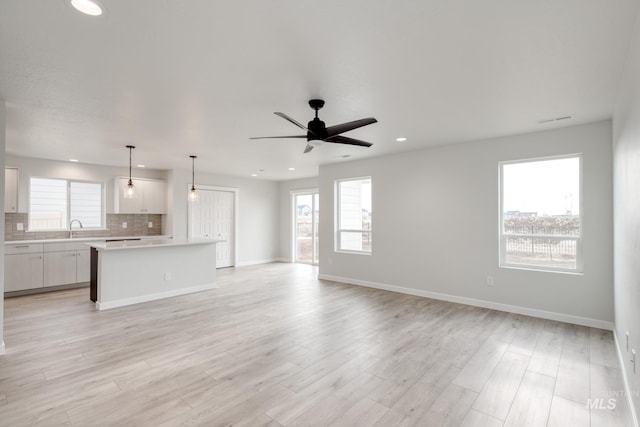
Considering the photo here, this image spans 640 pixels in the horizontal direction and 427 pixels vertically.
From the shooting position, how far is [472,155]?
4.76 meters

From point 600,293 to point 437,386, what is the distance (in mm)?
2758

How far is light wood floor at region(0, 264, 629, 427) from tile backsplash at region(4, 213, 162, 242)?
200 cm

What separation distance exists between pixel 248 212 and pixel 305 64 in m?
6.81

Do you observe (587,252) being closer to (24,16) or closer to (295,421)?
(295,421)

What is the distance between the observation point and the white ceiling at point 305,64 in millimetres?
1785

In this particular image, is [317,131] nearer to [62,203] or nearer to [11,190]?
[11,190]

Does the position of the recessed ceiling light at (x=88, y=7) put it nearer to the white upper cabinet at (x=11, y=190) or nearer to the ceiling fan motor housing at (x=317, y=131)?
A: the ceiling fan motor housing at (x=317, y=131)

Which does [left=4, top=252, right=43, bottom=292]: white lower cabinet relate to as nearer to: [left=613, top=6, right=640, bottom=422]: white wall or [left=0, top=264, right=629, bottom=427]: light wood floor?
[left=0, top=264, right=629, bottom=427]: light wood floor

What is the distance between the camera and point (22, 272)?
540cm

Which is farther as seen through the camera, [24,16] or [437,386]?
[437,386]

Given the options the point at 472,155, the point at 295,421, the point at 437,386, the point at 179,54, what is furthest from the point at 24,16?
the point at 472,155

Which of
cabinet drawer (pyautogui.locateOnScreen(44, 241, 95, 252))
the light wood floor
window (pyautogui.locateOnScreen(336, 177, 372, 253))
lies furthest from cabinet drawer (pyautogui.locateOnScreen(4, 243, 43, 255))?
window (pyautogui.locateOnScreen(336, 177, 372, 253))

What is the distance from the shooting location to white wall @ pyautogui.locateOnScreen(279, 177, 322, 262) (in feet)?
30.4

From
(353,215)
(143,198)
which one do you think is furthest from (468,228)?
(143,198)
